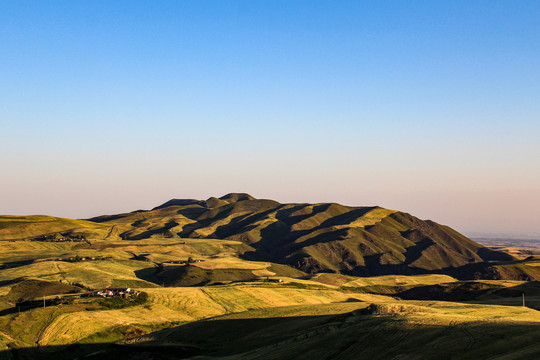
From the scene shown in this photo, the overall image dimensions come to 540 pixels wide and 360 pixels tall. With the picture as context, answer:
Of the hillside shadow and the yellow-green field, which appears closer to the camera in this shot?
the hillside shadow

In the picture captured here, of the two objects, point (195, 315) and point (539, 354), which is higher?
point (539, 354)

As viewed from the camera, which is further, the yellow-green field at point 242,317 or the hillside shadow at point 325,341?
the yellow-green field at point 242,317

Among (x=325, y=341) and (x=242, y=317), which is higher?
(x=325, y=341)

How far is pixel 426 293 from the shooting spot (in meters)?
187

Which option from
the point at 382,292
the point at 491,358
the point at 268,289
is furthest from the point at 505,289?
the point at 491,358

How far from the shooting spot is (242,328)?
296 ft

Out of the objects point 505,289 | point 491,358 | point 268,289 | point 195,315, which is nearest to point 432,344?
point 491,358

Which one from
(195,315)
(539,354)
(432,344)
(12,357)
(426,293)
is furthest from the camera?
(426,293)

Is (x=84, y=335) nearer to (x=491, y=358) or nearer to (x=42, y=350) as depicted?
(x=42, y=350)

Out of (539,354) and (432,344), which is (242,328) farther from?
(539,354)

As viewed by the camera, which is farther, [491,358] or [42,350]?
[42,350]

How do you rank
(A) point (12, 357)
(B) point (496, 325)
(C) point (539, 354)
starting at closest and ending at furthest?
(C) point (539, 354) < (B) point (496, 325) < (A) point (12, 357)

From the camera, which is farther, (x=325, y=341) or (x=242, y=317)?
(x=242, y=317)

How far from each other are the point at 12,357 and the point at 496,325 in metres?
81.7
